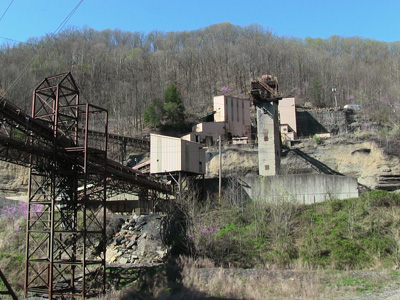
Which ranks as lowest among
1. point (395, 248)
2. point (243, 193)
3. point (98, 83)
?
point (395, 248)

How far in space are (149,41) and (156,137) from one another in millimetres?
81212

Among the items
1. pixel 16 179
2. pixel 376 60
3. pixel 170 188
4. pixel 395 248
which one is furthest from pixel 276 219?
pixel 376 60

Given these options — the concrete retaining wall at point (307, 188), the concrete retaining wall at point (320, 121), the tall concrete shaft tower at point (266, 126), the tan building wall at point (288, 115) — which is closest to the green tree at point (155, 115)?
the tan building wall at point (288, 115)

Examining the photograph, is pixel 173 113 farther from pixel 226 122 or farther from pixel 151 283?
pixel 151 283

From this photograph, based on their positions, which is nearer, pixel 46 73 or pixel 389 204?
pixel 389 204

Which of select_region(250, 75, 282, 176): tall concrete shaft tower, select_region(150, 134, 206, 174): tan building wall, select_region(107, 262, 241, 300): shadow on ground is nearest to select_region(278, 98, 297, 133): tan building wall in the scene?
select_region(250, 75, 282, 176): tall concrete shaft tower

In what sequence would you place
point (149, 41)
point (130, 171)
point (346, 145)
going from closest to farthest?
point (130, 171), point (346, 145), point (149, 41)

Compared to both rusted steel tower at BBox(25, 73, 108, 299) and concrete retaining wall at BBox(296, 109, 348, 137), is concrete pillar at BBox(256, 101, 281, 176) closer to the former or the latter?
rusted steel tower at BBox(25, 73, 108, 299)

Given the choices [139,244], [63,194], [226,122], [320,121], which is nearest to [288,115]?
[320,121]

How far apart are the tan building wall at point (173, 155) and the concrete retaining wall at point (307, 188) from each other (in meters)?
6.61

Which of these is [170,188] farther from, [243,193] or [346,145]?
[346,145]

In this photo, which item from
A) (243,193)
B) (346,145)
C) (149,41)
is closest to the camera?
(243,193)

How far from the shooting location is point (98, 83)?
238 feet

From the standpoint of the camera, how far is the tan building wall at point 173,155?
32.9 meters
